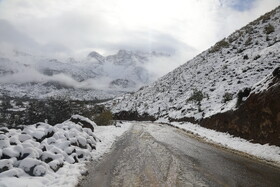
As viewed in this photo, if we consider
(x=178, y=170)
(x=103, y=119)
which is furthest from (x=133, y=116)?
(x=178, y=170)

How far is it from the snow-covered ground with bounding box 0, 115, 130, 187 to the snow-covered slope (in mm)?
15775

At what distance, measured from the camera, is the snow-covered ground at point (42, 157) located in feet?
30.5

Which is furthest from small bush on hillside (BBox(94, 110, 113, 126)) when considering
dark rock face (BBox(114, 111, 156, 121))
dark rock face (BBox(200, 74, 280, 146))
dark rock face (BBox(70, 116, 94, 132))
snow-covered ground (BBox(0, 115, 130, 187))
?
snow-covered ground (BBox(0, 115, 130, 187))

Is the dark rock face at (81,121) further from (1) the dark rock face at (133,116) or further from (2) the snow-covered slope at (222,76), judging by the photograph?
(1) the dark rock face at (133,116)

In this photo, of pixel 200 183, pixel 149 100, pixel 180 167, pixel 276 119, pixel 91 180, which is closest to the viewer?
pixel 200 183

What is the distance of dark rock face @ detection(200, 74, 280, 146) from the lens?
16688mm

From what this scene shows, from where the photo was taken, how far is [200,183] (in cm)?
917

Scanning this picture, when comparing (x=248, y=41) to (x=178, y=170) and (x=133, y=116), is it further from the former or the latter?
(x=178, y=170)

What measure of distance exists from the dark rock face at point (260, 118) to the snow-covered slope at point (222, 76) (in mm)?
3403

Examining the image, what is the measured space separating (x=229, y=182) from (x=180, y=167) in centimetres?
240

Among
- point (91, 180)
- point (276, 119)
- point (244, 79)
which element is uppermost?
point (244, 79)

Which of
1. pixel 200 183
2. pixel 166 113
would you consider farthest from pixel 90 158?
pixel 166 113

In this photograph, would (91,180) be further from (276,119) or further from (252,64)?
(252,64)

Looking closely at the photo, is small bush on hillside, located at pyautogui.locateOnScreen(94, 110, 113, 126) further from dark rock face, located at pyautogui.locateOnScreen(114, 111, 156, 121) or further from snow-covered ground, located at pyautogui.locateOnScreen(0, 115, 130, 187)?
snow-covered ground, located at pyautogui.locateOnScreen(0, 115, 130, 187)
